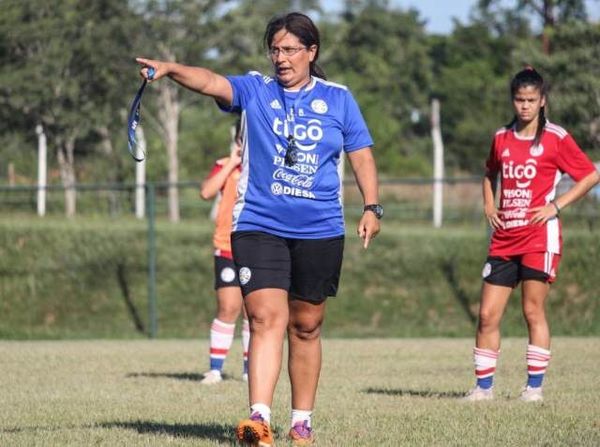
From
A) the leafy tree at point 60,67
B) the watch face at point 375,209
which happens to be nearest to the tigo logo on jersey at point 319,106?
the watch face at point 375,209

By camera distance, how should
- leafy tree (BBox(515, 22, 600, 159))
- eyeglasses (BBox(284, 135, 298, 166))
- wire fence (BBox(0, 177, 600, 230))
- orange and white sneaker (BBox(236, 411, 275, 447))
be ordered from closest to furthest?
orange and white sneaker (BBox(236, 411, 275, 447))
eyeglasses (BBox(284, 135, 298, 166))
wire fence (BBox(0, 177, 600, 230))
leafy tree (BBox(515, 22, 600, 159))

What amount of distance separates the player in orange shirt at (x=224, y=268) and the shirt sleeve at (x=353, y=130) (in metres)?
4.19

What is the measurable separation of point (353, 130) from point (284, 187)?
1.63ft

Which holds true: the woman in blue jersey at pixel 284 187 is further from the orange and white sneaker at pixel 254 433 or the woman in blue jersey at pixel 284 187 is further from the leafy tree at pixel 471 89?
the leafy tree at pixel 471 89

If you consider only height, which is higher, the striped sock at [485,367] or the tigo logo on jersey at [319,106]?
the tigo logo on jersey at [319,106]

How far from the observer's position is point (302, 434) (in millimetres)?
6383

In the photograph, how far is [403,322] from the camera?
19.4 m

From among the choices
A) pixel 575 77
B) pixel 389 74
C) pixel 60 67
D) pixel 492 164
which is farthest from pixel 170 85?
pixel 492 164

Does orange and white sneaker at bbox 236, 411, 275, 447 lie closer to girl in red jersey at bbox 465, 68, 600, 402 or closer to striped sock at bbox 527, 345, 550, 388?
girl in red jersey at bbox 465, 68, 600, 402

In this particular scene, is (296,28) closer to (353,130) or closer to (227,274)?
(353,130)

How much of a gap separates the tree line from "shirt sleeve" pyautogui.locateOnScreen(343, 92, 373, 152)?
2091 cm

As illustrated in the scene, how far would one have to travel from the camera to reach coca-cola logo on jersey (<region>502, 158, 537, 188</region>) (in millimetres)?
8695

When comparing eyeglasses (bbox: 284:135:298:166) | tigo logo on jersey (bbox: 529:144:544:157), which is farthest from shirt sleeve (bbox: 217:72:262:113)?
tigo logo on jersey (bbox: 529:144:544:157)

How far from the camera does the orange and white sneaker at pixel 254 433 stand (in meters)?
5.75
